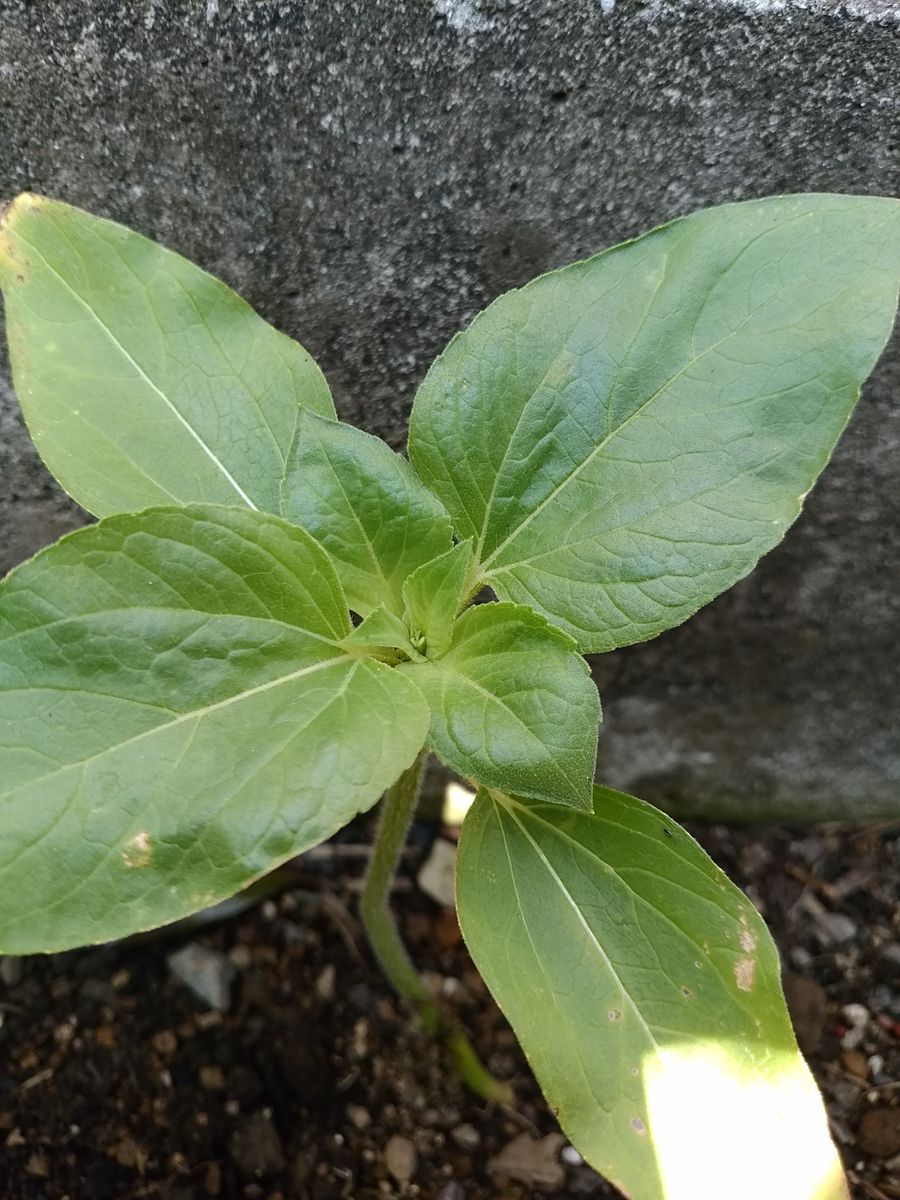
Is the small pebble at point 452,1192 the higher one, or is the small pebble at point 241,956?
the small pebble at point 241,956

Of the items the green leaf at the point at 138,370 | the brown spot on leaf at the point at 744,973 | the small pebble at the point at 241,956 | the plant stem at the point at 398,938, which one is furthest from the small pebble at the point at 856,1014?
the green leaf at the point at 138,370

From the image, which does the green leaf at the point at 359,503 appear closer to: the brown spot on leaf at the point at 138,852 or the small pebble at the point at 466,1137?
the brown spot on leaf at the point at 138,852

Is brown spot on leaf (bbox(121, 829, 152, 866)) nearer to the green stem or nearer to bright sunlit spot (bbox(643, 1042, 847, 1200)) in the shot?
the green stem

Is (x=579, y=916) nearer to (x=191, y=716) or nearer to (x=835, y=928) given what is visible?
(x=191, y=716)

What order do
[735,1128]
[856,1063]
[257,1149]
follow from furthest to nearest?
[856,1063] < [257,1149] < [735,1128]

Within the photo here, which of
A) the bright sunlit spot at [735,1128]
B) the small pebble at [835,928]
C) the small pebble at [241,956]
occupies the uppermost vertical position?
the bright sunlit spot at [735,1128]

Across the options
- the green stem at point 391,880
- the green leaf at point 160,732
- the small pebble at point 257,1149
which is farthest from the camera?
the small pebble at point 257,1149

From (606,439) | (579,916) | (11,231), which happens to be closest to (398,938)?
(579,916)

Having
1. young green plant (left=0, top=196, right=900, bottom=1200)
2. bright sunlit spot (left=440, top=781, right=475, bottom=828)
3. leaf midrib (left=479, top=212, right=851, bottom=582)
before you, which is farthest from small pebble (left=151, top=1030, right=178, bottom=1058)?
leaf midrib (left=479, top=212, right=851, bottom=582)
